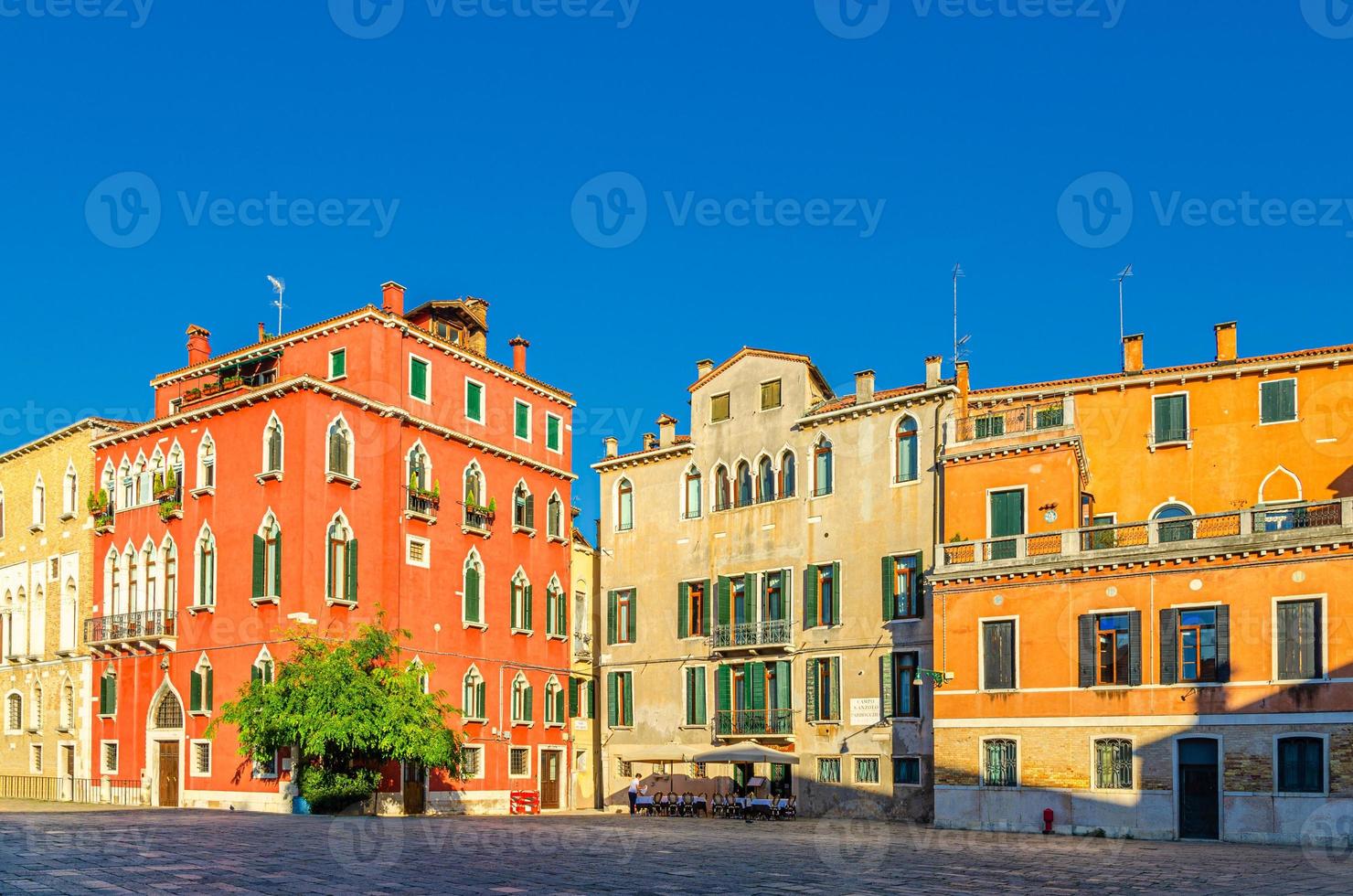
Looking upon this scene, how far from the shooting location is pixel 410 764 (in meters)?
41.3

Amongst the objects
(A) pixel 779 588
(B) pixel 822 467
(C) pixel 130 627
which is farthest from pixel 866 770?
(C) pixel 130 627

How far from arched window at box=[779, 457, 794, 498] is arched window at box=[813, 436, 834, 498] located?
921 mm

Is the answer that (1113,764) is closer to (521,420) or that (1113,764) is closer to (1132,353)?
(1132,353)

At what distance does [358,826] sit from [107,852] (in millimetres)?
11013

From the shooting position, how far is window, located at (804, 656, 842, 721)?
4334cm

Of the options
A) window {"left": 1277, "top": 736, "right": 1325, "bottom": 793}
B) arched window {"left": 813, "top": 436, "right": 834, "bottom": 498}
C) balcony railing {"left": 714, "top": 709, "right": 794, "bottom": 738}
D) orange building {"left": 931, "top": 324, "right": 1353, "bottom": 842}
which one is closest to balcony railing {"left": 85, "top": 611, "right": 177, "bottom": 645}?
balcony railing {"left": 714, "top": 709, "right": 794, "bottom": 738}

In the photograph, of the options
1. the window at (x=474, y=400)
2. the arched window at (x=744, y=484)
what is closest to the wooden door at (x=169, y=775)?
the window at (x=474, y=400)

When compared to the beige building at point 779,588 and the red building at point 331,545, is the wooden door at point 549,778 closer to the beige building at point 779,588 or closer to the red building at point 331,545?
the red building at point 331,545

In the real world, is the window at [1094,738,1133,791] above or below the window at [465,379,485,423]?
below

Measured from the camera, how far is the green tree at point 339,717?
36.4 m

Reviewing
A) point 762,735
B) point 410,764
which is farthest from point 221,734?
point 762,735

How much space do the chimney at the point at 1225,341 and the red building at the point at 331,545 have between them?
23502 mm

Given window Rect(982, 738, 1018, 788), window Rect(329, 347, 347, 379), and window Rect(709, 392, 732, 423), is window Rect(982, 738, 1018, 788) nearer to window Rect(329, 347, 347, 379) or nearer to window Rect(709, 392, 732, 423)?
window Rect(709, 392, 732, 423)

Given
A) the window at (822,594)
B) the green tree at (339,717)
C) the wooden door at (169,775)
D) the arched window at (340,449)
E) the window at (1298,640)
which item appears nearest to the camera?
the window at (1298,640)
